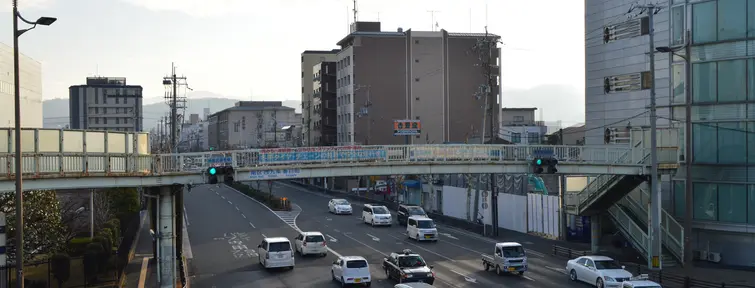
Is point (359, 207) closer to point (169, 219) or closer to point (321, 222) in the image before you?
point (321, 222)

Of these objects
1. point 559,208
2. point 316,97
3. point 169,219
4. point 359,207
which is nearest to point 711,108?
point 559,208

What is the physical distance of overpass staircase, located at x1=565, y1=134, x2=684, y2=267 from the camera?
3634cm

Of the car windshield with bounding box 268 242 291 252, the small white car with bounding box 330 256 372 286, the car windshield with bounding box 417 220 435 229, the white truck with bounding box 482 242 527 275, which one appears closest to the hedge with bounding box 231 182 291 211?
the car windshield with bounding box 417 220 435 229

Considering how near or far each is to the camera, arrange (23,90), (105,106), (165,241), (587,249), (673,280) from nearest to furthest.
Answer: (165,241), (673,280), (587,249), (23,90), (105,106)

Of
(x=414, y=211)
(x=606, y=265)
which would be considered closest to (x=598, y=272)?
(x=606, y=265)

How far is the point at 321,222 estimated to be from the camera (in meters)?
61.4

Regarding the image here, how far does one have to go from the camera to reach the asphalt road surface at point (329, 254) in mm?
32281

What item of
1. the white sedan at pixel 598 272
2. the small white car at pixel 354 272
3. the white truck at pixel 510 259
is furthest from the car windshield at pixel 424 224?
the small white car at pixel 354 272

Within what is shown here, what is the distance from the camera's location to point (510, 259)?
1297 inches

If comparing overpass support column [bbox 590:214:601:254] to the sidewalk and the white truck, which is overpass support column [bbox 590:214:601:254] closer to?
the sidewalk

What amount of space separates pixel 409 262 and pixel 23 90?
96.0 ft

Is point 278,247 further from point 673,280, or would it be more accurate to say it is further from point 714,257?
point 714,257

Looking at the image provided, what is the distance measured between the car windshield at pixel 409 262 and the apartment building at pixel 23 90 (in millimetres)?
21557

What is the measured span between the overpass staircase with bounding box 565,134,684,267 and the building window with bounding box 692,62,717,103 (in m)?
4.42
